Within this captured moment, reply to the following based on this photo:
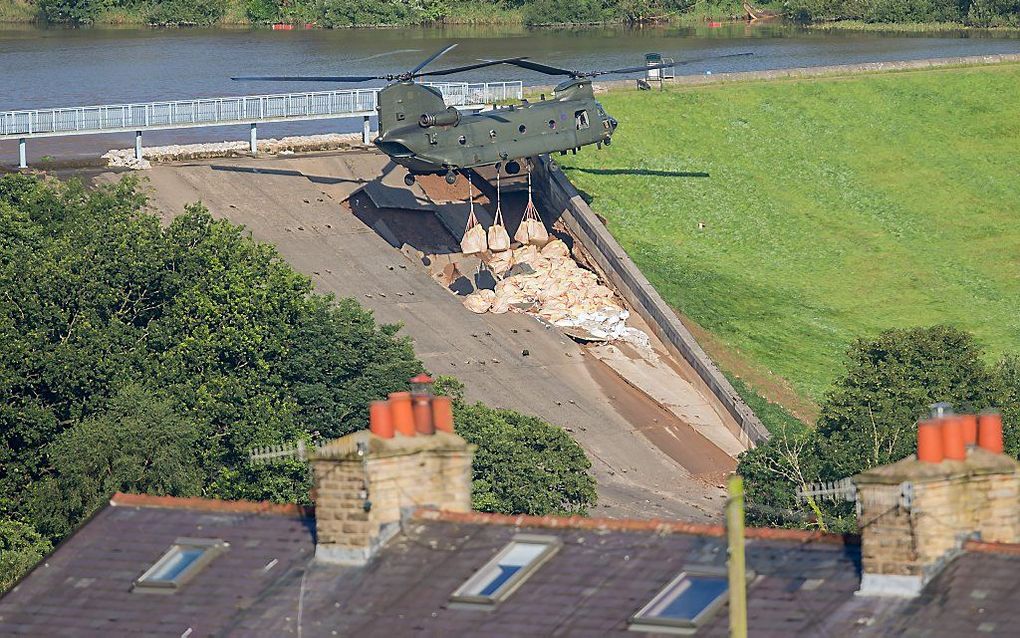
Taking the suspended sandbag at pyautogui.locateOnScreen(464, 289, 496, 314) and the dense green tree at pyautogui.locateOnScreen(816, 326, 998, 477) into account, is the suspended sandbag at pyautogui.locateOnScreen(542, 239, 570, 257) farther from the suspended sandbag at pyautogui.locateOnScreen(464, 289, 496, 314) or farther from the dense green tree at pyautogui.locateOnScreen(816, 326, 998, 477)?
the dense green tree at pyautogui.locateOnScreen(816, 326, 998, 477)

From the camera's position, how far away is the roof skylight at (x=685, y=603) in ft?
66.8

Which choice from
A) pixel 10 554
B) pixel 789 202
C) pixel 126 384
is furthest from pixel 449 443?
pixel 789 202

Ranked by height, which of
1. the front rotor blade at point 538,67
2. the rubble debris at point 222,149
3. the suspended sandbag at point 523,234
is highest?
the front rotor blade at point 538,67

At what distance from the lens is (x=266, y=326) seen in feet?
174

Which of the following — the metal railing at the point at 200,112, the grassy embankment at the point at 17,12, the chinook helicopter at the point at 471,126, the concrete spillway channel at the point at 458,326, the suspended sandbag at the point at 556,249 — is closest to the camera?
the concrete spillway channel at the point at 458,326

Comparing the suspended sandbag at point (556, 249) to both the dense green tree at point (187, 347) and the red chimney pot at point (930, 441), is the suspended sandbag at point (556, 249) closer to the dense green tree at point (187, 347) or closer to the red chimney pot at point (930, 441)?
the dense green tree at point (187, 347)

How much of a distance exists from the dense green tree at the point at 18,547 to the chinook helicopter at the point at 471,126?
1863cm

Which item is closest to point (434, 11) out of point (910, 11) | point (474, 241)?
point (910, 11)

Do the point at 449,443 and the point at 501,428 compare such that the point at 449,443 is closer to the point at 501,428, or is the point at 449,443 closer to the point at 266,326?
the point at 501,428

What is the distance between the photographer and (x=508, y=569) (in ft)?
71.9

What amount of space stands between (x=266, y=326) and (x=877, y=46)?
69048mm

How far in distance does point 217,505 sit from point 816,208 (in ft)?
189

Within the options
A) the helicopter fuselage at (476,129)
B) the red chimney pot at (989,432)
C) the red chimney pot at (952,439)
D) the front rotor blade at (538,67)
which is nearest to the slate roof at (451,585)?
the red chimney pot at (952,439)

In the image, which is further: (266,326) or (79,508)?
(266,326)
